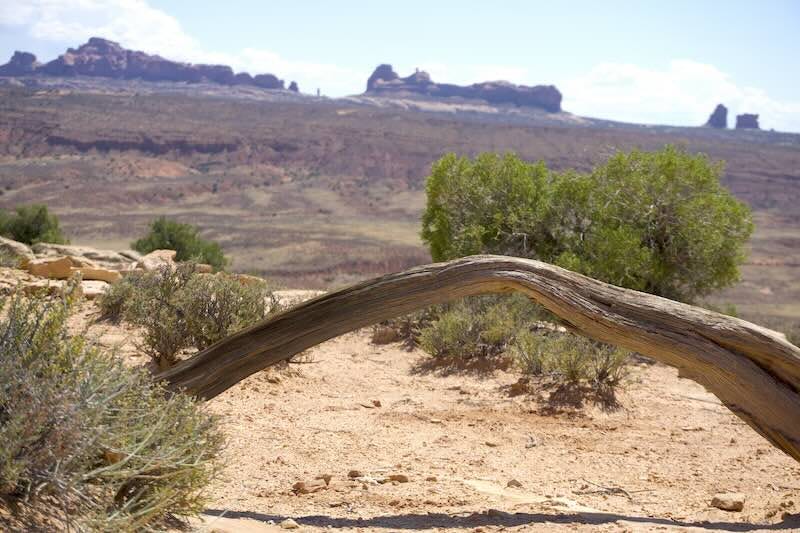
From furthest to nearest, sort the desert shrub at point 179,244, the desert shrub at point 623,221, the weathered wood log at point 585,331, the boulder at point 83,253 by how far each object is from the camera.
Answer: the desert shrub at point 179,244, the boulder at point 83,253, the desert shrub at point 623,221, the weathered wood log at point 585,331

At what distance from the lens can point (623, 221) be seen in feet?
35.9

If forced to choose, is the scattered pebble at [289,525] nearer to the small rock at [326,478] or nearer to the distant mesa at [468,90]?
the small rock at [326,478]

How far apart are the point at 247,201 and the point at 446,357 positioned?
1924 inches

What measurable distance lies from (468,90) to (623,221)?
156 meters


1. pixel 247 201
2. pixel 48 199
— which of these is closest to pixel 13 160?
pixel 48 199

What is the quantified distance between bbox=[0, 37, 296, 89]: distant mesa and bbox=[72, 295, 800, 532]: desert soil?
166m

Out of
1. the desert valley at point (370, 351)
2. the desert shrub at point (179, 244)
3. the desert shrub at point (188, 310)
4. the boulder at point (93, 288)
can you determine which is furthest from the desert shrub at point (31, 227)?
the desert shrub at point (188, 310)

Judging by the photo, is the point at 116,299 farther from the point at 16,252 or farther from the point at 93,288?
the point at 16,252

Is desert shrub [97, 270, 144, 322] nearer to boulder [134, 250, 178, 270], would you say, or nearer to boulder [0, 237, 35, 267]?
boulder [134, 250, 178, 270]

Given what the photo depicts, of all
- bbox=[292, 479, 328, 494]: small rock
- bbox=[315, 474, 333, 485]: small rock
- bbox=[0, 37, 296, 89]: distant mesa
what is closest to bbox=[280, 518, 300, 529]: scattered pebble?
bbox=[292, 479, 328, 494]: small rock

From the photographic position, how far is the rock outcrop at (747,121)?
5376 inches

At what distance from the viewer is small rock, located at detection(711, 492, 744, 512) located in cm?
441

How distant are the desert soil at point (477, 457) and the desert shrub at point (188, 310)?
0.44 m

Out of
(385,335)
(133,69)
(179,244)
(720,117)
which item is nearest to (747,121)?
(720,117)
